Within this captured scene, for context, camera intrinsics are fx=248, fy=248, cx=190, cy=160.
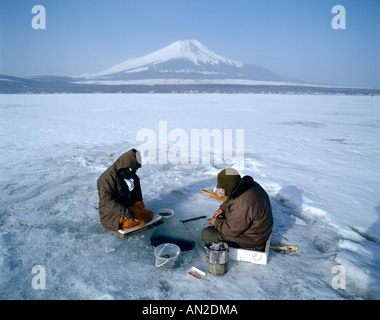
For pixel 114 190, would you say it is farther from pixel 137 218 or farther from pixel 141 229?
pixel 141 229

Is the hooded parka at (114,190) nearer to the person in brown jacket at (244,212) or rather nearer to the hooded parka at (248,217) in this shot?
the person in brown jacket at (244,212)

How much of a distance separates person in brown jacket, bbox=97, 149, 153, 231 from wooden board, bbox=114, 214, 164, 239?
70 millimetres

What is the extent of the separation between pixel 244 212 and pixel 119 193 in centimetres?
186

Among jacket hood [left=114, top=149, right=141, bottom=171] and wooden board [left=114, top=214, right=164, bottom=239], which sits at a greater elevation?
jacket hood [left=114, top=149, right=141, bottom=171]

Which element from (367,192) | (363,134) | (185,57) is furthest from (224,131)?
(185,57)

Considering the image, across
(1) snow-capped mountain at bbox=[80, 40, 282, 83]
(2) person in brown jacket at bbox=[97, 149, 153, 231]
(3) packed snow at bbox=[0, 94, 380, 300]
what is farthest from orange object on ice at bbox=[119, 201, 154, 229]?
(1) snow-capped mountain at bbox=[80, 40, 282, 83]

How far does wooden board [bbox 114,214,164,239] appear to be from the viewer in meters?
3.51

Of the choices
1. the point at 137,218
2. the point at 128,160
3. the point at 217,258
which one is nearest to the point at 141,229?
the point at 137,218

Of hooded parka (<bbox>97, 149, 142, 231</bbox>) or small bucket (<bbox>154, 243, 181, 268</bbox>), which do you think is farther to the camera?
hooded parka (<bbox>97, 149, 142, 231</bbox>)

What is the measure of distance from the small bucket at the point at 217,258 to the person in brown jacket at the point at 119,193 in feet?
4.04

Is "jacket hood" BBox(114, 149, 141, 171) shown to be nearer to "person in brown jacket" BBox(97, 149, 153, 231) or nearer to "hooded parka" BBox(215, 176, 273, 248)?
"person in brown jacket" BBox(97, 149, 153, 231)

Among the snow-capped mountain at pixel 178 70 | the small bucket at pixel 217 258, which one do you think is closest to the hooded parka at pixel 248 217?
the small bucket at pixel 217 258

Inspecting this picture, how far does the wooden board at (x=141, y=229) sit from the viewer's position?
3508mm

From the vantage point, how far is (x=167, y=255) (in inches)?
125
